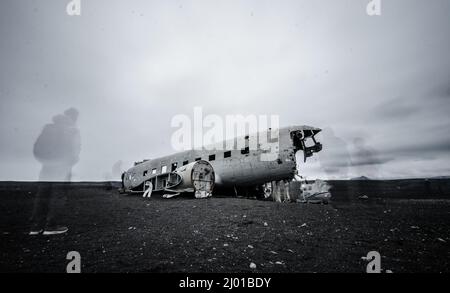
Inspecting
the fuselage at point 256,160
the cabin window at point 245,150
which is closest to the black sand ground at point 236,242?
the fuselage at point 256,160

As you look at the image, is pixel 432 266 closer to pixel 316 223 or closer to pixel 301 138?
pixel 316 223

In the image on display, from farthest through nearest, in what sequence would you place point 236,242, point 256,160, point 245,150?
point 245,150 → point 256,160 → point 236,242

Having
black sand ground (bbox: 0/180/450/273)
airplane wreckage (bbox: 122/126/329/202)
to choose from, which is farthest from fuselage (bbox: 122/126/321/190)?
black sand ground (bbox: 0/180/450/273)

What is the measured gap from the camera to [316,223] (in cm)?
752

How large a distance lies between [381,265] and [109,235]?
7.07m

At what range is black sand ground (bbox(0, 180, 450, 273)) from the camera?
442cm

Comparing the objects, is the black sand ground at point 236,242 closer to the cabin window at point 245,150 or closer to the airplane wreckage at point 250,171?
the airplane wreckage at point 250,171

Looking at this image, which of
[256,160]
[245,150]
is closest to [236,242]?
[256,160]

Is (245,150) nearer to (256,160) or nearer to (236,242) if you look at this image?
(256,160)

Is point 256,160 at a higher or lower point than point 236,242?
higher

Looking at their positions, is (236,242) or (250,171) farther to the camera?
(250,171)

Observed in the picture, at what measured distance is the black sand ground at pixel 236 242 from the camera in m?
4.42

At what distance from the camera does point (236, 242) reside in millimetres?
5770
